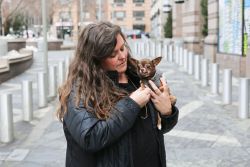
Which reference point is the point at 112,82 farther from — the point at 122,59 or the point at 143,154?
the point at 143,154

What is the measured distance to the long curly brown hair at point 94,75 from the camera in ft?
7.46

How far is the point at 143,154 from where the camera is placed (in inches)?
92.7

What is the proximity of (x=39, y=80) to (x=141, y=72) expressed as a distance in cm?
840

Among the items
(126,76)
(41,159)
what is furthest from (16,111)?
(126,76)

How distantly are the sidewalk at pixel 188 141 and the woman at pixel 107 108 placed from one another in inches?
144

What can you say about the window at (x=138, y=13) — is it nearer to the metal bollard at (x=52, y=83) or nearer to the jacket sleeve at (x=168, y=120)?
the metal bollard at (x=52, y=83)

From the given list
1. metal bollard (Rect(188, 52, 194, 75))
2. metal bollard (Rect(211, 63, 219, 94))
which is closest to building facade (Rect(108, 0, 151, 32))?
metal bollard (Rect(188, 52, 194, 75))

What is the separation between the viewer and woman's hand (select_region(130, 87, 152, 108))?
2.28 metres

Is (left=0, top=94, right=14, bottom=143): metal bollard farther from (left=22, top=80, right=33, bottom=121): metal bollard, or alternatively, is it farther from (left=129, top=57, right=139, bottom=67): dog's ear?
(left=129, top=57, right=139, bottom=67): dog's ear

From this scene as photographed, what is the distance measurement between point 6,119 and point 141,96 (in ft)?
17.4

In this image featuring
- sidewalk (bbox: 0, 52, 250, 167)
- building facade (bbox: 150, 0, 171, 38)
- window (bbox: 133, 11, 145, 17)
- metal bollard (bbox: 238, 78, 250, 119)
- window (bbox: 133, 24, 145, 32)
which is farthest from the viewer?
window (bbox: 133, 11, 145, 17)

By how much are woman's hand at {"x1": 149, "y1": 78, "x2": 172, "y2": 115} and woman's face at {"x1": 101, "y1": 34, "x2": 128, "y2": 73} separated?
155 millimetres

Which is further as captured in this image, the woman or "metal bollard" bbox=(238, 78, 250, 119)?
"metal bollard" bbox=(238, 78, 250, 119)

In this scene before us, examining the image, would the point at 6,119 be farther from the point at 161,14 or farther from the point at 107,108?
the point at 161,14
